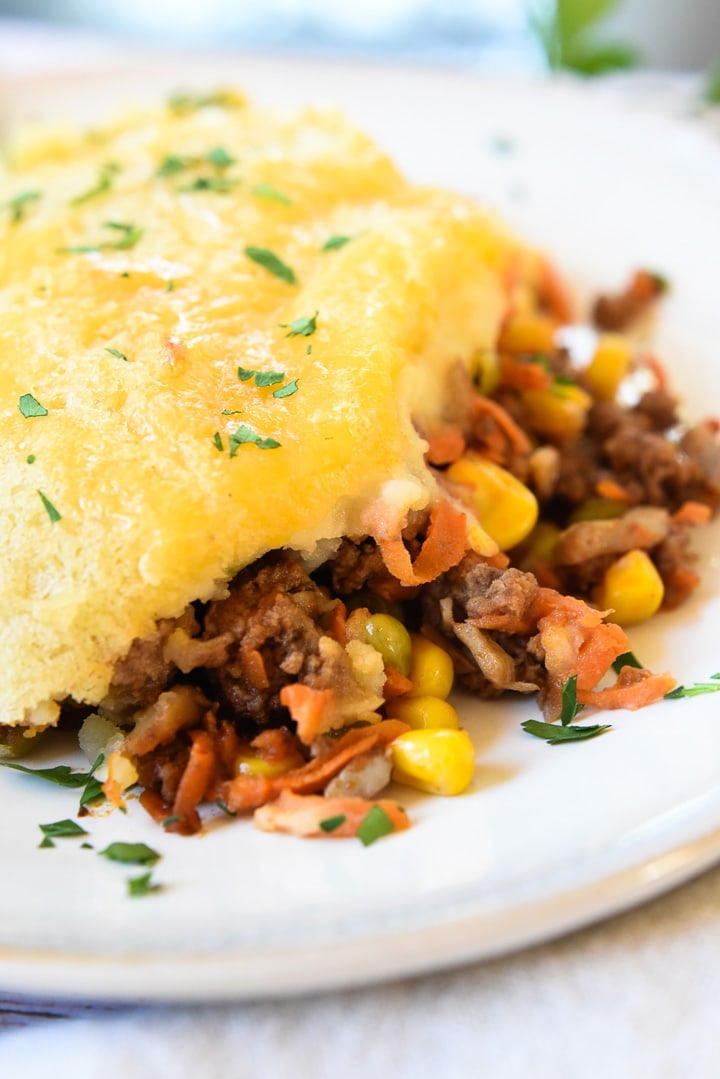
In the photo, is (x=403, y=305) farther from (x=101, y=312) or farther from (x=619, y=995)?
(x=619, y=995)

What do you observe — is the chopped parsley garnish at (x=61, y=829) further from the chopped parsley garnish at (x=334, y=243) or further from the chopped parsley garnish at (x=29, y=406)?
the chopped parsley garnish at (x=334, y=243)

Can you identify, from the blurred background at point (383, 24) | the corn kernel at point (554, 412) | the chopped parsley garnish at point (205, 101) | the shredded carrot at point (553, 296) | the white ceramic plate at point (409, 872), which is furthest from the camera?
the blurred background at point (383, 24)

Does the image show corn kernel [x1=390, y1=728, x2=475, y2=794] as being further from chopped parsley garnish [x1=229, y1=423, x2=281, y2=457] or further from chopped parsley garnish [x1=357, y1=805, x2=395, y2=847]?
chopped parsley garnish [x1=229, y1=423, x2=281, y2=457]

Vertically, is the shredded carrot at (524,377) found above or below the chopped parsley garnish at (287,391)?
below

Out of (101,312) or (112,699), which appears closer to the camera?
(112,699)

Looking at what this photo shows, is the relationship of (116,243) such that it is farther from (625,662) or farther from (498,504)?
(625,662)

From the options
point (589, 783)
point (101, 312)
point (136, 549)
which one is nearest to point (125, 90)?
point (101, 312)

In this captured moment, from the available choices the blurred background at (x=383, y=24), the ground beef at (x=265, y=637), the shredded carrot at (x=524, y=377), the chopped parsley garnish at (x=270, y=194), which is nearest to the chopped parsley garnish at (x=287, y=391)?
the ground beef at (x=265, y=637)
